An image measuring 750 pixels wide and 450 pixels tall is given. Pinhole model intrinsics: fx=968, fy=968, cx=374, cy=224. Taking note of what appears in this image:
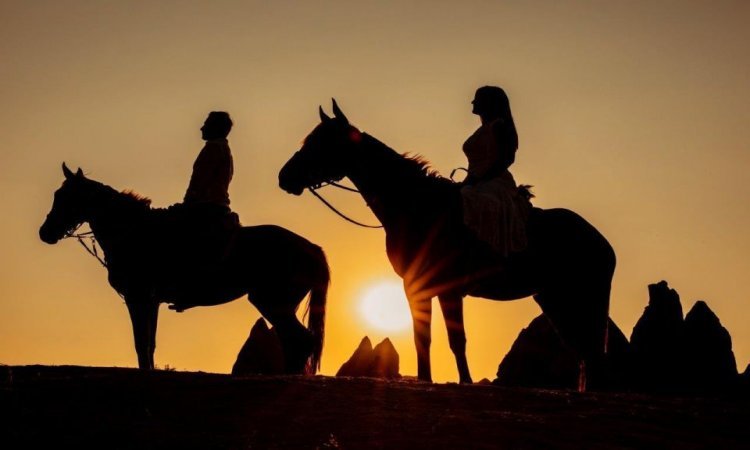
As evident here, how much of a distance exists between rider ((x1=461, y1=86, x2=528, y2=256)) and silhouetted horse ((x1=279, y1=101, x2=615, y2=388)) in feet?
0.69

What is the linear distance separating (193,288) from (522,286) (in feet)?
19.4

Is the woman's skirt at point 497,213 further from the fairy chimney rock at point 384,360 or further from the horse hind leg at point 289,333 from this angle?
the fairy chimney rock at point 384,360

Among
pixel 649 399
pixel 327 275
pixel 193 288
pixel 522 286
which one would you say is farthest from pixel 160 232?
pixel 649 399

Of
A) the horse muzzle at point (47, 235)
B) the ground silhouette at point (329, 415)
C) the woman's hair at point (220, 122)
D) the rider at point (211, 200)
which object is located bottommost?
the ground silhouette at point (329, 415)

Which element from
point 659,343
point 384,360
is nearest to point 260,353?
point 384,360

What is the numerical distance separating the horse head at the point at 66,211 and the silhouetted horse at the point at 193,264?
2 cm

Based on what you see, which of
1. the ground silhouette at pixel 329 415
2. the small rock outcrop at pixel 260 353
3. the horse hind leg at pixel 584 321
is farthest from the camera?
the small rock outcrop at pixel 260 353

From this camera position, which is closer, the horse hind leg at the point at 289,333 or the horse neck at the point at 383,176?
the horse neck at the point at 383,176

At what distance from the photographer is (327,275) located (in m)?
16.8

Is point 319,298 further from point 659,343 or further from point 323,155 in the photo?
point 659,343

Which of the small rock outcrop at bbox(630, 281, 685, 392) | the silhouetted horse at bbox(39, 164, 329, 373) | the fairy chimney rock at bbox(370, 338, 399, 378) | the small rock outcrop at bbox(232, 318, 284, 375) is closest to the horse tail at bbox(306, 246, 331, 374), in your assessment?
the silhouetted horse at bbox(39, 164, 329, 373)

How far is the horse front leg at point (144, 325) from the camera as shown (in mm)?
15359

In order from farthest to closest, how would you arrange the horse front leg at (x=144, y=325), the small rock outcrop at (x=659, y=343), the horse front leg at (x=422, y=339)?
1. the small rock outcrop at (x=659, y=343)
2. the horse front leg at (x=144, y=325)
3. the horse front leg at (x=422, y=339)

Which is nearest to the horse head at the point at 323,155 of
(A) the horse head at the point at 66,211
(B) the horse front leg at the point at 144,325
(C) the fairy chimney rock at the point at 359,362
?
(B) the horse front leg at the point at 144,325
